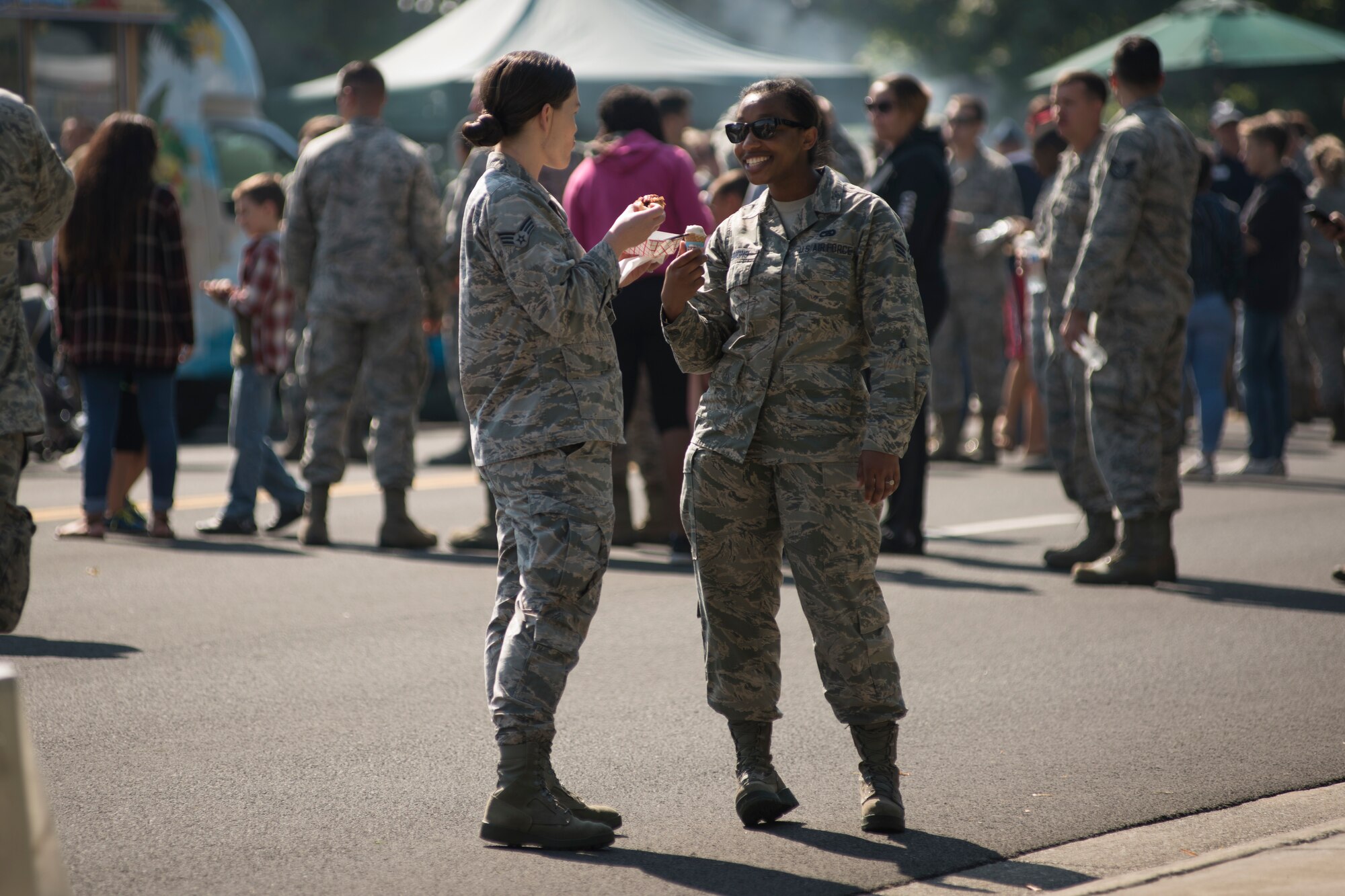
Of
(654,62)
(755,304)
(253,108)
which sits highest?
(654,62)

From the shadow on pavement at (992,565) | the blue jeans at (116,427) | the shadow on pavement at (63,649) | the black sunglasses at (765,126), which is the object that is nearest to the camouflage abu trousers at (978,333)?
the shadow on pavement at (992,565)

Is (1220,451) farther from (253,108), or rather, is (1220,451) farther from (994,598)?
(253,108)

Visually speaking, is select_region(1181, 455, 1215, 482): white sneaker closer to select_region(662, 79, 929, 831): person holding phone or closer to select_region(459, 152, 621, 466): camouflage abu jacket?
select_region(662, 79, 929, 831): person holding phone

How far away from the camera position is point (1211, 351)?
11.5 meters

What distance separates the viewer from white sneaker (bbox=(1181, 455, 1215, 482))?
38.3 feet

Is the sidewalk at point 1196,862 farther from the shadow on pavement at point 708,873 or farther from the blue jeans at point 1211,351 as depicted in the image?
the blue jeans at point 1211,351

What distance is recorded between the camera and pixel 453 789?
14.8 feet

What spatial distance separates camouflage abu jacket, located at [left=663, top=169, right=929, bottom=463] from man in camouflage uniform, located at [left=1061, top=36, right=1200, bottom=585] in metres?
3.38

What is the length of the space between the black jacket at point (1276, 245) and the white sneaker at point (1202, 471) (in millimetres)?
1252

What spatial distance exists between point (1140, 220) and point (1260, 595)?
6.00 ft

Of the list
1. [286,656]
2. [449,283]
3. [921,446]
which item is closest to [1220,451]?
[921,446]

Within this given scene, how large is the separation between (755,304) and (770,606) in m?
0.80

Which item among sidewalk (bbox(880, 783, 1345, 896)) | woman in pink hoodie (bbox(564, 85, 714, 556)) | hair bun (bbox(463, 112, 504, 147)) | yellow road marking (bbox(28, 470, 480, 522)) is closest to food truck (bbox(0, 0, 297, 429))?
yellow road marking (bbox(28, 470, 480, 522))

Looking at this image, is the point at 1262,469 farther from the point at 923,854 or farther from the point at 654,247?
the point at 654,247
